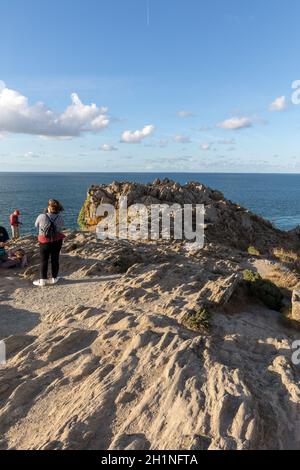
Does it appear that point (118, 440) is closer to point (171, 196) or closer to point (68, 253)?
point (68, 253)

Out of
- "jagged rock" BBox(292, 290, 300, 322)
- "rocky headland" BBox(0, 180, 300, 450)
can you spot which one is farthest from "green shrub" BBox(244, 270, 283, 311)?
"jagged rock" BBox(292, 290, 300, 322)

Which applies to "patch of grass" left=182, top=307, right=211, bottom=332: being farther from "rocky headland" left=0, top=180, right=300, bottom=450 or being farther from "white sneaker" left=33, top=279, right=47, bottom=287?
"white sneaker" left=33, top=279, right=47, bottom=287

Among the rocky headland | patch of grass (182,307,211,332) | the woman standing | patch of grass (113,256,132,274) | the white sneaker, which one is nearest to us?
the rocky headland

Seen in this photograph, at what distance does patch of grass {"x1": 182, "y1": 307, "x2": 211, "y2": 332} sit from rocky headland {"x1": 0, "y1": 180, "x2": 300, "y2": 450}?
34mm

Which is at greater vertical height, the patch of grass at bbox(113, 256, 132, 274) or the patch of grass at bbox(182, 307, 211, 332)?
the patch of grass at bbox(113, 256, 132, 274)

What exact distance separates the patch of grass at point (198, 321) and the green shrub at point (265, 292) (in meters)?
3.33

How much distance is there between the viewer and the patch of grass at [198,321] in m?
10.8

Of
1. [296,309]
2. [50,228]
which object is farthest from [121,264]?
[296,309]

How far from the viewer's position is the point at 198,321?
10859 mm

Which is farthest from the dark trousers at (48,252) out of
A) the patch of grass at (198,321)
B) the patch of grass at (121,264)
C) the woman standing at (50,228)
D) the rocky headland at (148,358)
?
the patch of grass at (198,321)

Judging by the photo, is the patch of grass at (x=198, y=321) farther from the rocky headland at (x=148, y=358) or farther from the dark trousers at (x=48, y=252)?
the dark trousers at (x=48, y=252)

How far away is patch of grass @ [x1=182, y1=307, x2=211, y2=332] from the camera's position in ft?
35.3

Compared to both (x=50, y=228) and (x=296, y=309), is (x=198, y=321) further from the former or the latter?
(x=50, y=228)
